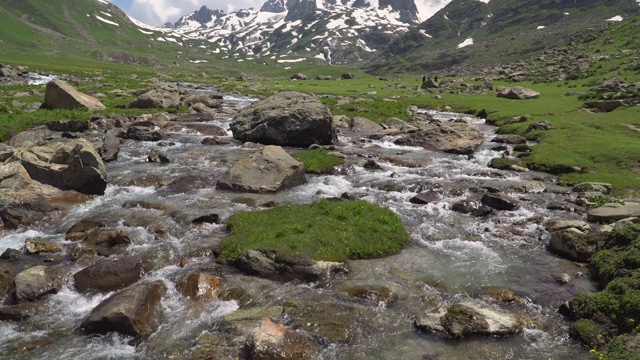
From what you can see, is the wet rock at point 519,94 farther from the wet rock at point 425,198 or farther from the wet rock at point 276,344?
the wet rock at point 276,344

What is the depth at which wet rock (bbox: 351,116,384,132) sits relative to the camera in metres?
59.9

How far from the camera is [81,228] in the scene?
74.8 feet

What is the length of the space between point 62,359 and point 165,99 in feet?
204

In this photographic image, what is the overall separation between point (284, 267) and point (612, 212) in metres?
20.4

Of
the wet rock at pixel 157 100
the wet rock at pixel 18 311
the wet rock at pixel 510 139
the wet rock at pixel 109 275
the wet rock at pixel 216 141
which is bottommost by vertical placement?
the wet rock at pixel 18 311

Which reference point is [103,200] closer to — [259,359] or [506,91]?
[259,359]

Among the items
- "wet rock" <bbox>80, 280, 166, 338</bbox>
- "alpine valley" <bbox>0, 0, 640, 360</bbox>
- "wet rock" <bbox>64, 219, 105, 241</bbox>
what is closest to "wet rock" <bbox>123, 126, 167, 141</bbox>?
"alpine valley" <bbox>0, 0, 640, 360</bbox>

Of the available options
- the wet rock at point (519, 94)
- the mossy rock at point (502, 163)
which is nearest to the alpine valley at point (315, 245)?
the mossy rock at point (502, 163)

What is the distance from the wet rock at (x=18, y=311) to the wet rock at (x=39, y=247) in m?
5.05

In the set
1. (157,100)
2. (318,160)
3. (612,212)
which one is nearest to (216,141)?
(318,160)

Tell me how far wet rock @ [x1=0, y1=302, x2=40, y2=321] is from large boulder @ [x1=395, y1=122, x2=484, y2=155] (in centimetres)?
3967

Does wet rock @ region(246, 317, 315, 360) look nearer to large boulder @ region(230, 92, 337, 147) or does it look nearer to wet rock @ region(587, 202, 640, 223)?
wet rock @ region(587, 202, 640, 223)

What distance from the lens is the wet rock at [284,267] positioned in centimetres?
1881

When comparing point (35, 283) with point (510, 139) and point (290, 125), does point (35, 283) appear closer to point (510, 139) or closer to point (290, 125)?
point (290, 125)
